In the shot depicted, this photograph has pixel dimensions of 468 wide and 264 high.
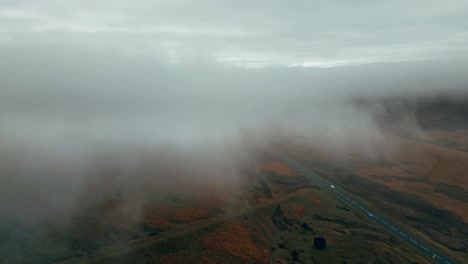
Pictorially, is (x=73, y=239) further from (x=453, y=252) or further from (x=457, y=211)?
(x=457, y=211)

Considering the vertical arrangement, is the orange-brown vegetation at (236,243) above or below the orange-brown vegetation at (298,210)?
above

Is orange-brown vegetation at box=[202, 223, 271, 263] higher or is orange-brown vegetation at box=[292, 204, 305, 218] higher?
orange-brown vegetation at box=[202, 223, 271, 263]

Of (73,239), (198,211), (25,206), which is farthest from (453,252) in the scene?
(25,206)

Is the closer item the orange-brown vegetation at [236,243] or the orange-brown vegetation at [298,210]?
the orange-brown vegetation at [236,243]

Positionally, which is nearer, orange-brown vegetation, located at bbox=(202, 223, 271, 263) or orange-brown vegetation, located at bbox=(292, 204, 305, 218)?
orange-brown vegetation, located at bbox=(202, 223, 271, 263)

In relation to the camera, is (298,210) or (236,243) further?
(298,210)

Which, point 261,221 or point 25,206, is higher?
point 25,206

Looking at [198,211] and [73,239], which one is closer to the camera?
[73,239]

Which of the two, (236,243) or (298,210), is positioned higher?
(236,243)
